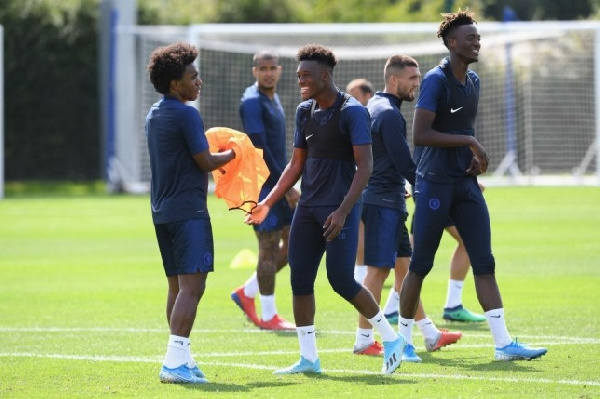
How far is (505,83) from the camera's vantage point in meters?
37.2

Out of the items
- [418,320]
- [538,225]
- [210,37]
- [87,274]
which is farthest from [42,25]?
[418,320]

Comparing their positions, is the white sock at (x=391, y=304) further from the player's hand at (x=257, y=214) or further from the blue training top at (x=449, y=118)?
the player's hand at (x=257, y=214)

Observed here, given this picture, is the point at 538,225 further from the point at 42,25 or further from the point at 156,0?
the point at 156,0

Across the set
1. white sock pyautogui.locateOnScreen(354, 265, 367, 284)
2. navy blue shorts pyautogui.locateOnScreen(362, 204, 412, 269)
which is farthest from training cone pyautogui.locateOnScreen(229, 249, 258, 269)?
navy blue shorts pyautogui.locateOnScreen(362, 204, 412, 269)

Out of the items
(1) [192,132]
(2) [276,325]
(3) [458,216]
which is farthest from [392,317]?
(1) [192,132]

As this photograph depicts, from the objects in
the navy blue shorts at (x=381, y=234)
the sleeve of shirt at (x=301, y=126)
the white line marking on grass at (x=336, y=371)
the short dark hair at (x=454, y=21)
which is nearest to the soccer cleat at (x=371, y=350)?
the navy blue shorts at (x=381, y=234)

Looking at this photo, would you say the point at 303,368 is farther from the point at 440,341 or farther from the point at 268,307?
the point at 268,307

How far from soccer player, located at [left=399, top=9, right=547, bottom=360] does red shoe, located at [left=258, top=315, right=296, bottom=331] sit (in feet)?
8.95

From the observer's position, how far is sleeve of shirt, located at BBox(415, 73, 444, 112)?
377 inches

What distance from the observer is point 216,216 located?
28.0 m

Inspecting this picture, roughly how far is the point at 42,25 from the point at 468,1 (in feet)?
65.5

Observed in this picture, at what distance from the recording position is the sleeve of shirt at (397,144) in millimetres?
10445

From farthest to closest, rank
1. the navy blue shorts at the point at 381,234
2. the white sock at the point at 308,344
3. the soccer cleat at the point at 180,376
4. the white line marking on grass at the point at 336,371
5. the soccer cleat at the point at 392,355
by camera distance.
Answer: the navy blue shorts at the point at 381,234 → the white sock at the point at 308,344 → the soccer cleat at the point at 392,355 → the soccer cleat at the point at 180,376 → the white line marking on grass at the point at 336,371

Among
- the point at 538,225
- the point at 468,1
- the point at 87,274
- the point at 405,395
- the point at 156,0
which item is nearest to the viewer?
the point at 405,395
